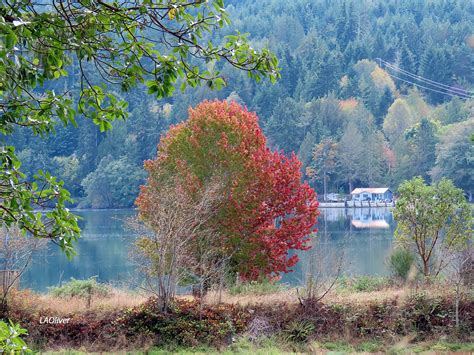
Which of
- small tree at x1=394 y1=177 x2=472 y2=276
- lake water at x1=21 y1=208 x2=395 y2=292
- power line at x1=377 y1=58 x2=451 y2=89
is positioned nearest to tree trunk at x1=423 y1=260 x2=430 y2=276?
small tree at x1=394 y1=177 x2=472 y2=276

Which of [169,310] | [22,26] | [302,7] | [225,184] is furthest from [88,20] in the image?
[302,7]

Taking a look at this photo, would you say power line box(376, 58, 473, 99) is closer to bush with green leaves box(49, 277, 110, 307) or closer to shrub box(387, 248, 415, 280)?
shrub box(387, 248, 415, 280)

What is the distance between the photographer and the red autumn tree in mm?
16938

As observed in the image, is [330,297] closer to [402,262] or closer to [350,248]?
[402,262]

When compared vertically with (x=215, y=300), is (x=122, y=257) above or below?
above

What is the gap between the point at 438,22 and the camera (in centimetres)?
12938

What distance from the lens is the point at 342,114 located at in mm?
92938

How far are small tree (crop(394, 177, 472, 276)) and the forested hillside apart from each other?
4616 centimetres

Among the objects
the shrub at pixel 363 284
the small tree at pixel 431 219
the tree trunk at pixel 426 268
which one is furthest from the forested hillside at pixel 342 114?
the tree trunk at pixel 426 268

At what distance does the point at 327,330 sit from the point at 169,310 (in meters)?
2.93

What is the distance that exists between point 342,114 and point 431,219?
3006 inches

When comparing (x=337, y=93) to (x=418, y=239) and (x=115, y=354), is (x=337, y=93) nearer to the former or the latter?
(x=418, y=239)

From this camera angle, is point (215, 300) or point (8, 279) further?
point (8, 279)

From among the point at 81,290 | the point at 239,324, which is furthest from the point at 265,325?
the point at 81,290
